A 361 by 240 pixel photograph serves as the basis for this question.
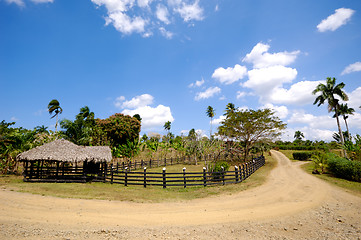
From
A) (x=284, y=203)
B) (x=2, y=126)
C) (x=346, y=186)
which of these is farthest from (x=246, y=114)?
(x=2, y=126)

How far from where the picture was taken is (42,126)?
2772 centimetres

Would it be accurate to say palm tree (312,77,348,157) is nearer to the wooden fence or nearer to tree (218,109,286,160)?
tree (218,109,286,160)

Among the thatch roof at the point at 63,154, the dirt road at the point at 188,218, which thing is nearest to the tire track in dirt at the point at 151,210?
the dirt road at the point at 188,218

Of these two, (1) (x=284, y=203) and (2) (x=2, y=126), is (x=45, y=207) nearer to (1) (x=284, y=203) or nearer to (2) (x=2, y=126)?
(1) (x=284, y=203)

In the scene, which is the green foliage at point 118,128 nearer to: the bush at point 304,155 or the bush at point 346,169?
the bush at point 346,169

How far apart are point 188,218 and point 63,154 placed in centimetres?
1469

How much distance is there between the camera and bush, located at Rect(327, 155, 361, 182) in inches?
588

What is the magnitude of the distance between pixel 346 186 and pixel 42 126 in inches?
1485

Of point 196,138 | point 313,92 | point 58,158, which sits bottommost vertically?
point 58,158

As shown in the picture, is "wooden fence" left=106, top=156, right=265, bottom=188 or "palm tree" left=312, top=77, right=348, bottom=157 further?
"palm tree" left=312, top=77, right=348, bottom=157

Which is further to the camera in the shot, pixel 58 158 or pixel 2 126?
pixel 2 126

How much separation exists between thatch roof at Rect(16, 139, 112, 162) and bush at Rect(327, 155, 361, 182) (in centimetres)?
2194

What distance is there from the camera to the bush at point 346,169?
1494cm

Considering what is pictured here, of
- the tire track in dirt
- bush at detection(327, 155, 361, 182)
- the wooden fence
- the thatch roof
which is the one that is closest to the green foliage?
the thatch roof
